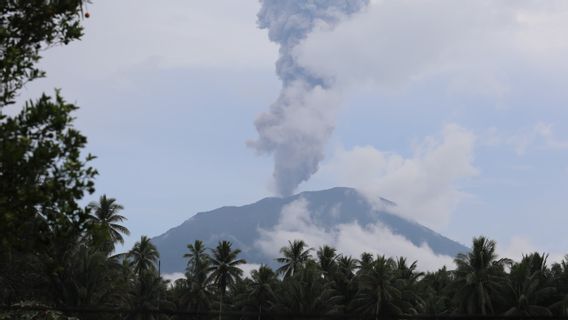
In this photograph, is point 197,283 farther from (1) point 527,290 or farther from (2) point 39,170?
(2) point 39,170

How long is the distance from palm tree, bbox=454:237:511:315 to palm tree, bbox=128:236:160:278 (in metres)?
35.8

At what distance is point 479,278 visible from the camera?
6350 cm

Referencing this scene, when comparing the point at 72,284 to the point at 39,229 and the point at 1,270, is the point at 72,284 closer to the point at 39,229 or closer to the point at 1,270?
the point at 1,270

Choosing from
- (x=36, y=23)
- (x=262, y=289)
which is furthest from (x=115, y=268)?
(x=36, y=23)

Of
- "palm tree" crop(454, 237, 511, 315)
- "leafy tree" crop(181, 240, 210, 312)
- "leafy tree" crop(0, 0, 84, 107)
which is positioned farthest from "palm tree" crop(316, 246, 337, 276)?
"leafy tree" crop(0, 0, 84, 107)

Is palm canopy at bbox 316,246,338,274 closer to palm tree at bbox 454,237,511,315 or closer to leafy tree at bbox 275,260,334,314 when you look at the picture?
leafy tree at bbox 275,260,334,314

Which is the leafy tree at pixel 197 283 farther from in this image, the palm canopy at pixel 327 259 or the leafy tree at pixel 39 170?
the leafy tree at pixel 39 170

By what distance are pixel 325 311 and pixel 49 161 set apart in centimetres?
5893

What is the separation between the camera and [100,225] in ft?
37.2

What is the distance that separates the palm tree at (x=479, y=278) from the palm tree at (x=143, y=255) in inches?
1409

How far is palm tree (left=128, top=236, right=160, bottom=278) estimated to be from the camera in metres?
81.7

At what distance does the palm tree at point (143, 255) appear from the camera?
81.7m

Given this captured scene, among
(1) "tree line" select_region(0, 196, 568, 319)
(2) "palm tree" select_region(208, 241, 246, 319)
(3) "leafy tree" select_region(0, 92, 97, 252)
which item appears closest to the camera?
(3) "leafy tree" select_region(0, 92, 97, 252)

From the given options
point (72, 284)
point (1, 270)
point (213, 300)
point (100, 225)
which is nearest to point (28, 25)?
point (100, 225)
